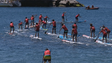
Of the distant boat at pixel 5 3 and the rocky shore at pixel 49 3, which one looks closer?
the distant boat at pixel 5 3

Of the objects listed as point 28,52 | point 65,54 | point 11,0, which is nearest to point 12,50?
point 28,52

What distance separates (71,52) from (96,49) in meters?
3.68

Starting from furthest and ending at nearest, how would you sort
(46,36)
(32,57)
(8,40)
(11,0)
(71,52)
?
1. (11,0)
2. (46,36)
3. (8,40)
4. (71,52)
5. (32,57)

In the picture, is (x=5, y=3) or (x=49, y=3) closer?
(x=5, y=3)

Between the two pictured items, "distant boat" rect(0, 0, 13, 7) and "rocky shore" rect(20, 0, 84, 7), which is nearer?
"distant boat" rect(0, 0, 13, 7)

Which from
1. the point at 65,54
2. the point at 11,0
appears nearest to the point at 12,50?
the point at 65,54

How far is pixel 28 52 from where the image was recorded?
124 ft

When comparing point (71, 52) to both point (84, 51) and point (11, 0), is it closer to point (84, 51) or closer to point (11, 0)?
point (84, 51)

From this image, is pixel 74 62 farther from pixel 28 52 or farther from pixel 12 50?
pixel 12 50

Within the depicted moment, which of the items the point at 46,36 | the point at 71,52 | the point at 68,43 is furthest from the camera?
the point at 46,36

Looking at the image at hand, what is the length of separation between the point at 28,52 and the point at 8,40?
31.9ft

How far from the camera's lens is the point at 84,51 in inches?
1487

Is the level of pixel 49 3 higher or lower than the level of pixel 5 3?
lower

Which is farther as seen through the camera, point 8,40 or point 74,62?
point 8,40
